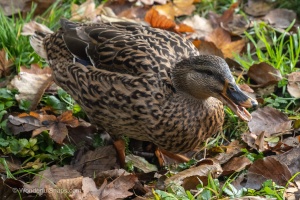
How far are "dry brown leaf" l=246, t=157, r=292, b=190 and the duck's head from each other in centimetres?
29

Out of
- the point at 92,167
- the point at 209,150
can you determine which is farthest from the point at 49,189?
the point at 209,150

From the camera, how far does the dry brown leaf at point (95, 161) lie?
14.8ft

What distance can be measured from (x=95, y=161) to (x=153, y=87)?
2.19 ft

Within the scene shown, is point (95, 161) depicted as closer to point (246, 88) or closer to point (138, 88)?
point (138, 88)

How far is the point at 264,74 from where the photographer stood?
17.1 ft

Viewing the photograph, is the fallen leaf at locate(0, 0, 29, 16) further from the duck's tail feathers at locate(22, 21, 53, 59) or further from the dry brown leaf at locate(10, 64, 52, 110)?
the dry brown leaf at locate(10, 64, 52, 110)

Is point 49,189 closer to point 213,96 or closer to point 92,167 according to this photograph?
point 92,167

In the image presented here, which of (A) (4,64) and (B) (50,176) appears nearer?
(B) (50,176)

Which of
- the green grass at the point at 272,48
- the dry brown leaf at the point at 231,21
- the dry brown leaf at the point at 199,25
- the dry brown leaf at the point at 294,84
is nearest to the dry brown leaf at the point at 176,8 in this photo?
the dry brown leaf at the point at 199,25

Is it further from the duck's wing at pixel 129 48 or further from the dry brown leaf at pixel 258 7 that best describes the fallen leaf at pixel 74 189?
the dry brown leaf at pixel 258 7

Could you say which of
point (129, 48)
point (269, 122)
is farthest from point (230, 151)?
point (129, 48)

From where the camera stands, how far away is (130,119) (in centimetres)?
434

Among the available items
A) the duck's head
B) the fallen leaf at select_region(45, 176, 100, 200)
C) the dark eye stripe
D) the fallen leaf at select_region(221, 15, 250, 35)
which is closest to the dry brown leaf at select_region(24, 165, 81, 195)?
the fallen leaf at select_region(45, 176, 100, 200)

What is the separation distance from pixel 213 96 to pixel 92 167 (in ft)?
3.07
